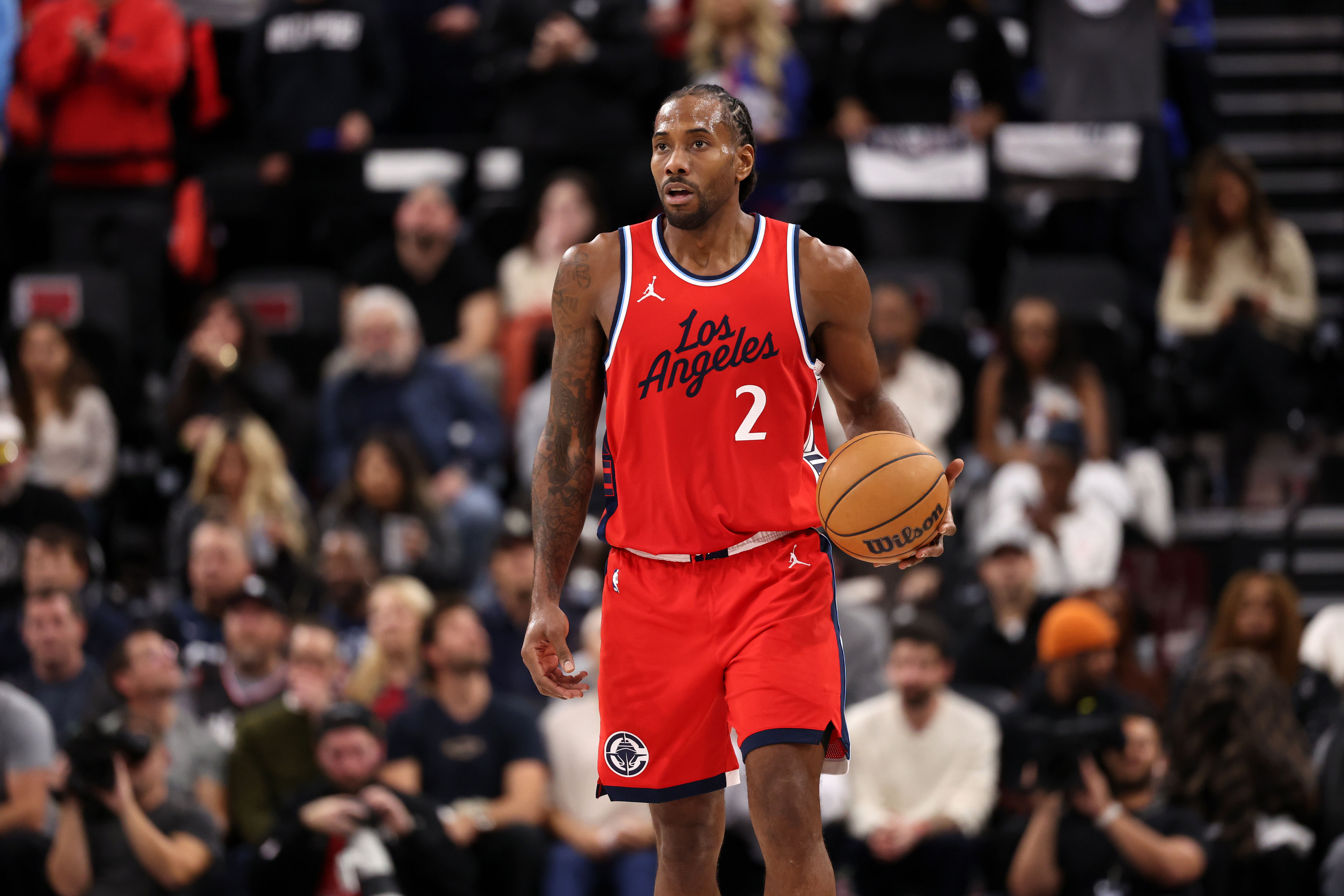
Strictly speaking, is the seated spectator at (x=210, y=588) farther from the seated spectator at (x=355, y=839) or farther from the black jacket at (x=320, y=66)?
the black jacket at (x=320, y=66)

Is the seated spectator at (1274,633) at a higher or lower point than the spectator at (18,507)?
lower

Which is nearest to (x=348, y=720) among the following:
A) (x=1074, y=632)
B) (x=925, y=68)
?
(x=1074, y=632)

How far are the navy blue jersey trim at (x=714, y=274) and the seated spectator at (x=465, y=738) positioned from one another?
11.5ft

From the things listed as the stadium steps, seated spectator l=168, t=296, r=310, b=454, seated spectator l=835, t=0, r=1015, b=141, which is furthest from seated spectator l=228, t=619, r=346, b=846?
the stadium steps

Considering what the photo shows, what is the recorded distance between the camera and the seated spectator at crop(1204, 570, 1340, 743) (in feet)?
28.1

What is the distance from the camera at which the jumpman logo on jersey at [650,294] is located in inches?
183

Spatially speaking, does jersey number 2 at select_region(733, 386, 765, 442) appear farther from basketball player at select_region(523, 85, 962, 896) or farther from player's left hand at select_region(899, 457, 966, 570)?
player's left hand at select_region(899, 457, 966, 570)

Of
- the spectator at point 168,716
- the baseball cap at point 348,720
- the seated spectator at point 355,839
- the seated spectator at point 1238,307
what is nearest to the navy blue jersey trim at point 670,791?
the seated spectator at point 355,839

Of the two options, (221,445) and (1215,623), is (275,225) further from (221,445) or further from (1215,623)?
(1215,623)

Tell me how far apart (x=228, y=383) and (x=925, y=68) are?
186 inches

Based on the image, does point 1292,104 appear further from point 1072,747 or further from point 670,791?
point 670,791

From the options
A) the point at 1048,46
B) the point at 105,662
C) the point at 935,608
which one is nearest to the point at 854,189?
the point at 1048,46

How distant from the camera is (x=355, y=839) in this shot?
7309 millimetres

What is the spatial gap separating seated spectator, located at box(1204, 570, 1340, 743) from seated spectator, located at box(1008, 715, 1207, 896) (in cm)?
129
